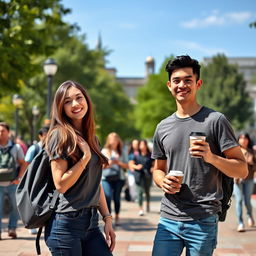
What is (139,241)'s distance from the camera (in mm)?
8156

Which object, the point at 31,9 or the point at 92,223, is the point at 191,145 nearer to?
the point at 92,223

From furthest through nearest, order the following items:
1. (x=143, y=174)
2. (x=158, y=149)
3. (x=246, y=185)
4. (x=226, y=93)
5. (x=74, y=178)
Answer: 1. (x=226, y=93)
2. (x=143, y=174)
3. (x=246, y=185)
4. (x=158, y=149)
5. (x=74, y=178)

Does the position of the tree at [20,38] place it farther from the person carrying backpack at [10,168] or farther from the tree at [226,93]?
the tree at [226,93]

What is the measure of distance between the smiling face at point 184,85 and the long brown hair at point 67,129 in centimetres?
60

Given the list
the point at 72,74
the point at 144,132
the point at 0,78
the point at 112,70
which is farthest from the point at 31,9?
the point at 112,70

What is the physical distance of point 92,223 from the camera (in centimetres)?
326

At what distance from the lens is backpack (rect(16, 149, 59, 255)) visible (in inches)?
125

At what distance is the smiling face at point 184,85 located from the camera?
3488 millimetres

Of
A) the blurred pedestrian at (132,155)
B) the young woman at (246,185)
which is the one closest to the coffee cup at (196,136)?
the young woman at (246,185)

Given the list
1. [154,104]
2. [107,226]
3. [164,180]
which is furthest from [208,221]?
[154,104]

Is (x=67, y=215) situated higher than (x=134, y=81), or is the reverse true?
(x=134, y=81)

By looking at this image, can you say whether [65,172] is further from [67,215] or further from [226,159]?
[226,159]

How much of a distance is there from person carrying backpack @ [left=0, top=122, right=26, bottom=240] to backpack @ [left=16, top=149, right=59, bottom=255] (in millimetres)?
5252

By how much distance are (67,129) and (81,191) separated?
400 millimetres
